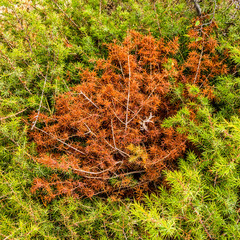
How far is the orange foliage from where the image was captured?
5.08 feet

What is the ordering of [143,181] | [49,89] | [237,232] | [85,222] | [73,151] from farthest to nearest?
[49,89] → [73,151] → [143,181] → [85,222] → [237,232]

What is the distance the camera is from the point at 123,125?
167 centimetres

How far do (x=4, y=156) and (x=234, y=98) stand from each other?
2142 millimetres

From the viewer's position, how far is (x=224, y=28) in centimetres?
180

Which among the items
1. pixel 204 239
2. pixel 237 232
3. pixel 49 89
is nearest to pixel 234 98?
pixel 237 232

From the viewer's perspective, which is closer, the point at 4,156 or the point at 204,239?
the point at 204,239

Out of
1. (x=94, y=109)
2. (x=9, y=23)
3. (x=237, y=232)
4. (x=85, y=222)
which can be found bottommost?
(x=85, y=222)

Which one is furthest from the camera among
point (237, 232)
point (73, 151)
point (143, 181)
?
point (73, 151)

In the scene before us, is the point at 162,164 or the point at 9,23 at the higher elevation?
the point at 9,23

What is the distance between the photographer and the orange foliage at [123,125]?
1.55m

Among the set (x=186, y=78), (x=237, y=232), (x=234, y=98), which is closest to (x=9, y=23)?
(x=186, y=78)

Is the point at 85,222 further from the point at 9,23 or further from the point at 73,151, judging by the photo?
the point at 9,23

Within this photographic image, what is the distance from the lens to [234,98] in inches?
59.7

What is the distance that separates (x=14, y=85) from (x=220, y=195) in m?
2.15
